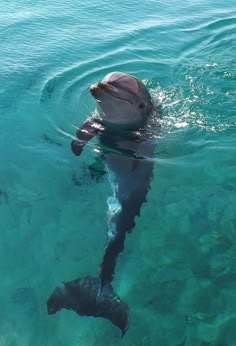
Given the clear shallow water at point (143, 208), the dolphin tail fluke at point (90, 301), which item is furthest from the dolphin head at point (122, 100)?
the dolphin tail fluke at point (90, 301)

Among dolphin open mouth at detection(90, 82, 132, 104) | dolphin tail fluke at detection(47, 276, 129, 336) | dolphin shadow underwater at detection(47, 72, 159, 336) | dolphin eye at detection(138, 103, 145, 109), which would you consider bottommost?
dolphin tail fluke at detection(47, 276, 129, 336)

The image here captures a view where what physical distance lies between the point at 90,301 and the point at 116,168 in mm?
2888

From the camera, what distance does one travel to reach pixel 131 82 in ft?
29.2

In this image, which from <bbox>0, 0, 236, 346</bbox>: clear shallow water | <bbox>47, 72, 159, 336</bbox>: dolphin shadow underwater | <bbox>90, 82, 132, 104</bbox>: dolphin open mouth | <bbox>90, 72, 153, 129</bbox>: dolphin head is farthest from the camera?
<bbox>90, 72, 153, 129</bbox>: dolphin head

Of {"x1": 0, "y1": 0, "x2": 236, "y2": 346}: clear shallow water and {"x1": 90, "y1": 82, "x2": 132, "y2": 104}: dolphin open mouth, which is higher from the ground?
{"x1": 90, "y1": 82, "x2": 132, "y2": 104}: dolphin open mouth

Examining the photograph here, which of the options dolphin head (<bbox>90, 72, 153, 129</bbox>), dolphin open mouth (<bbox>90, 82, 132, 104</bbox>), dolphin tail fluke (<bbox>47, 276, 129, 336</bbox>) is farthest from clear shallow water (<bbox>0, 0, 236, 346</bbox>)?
dolphin open mouth (<bbox>90, 82, 132, 104</bbox>)

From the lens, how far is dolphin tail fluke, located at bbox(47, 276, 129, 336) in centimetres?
628

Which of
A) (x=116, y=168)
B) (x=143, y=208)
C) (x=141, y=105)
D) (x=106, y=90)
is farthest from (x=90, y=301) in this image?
(x=141, y=105)

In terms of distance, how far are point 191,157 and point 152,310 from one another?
149 inches

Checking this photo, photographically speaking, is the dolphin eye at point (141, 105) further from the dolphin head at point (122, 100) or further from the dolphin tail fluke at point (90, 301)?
the dolphin tail fluke at point (90, 301)

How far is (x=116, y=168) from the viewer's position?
8.52m

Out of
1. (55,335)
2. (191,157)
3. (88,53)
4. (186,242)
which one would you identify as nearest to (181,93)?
(191,157)

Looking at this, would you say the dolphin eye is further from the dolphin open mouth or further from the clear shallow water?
the clear shallow water

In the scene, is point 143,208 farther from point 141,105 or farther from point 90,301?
point 141,105
